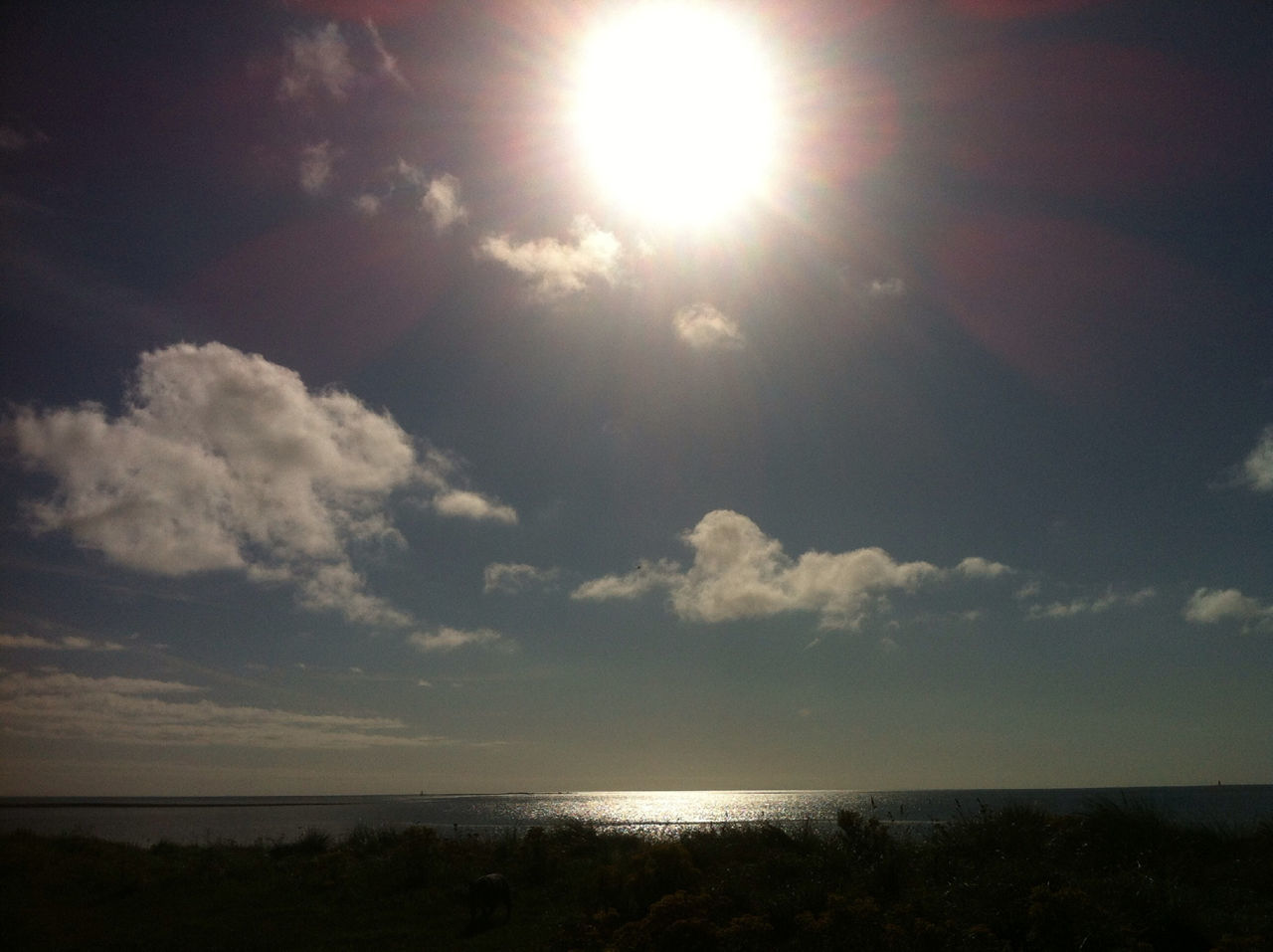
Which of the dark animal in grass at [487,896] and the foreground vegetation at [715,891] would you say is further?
the dark animal in grass at [487,896]

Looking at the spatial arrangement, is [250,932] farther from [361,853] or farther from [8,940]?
[361,853]

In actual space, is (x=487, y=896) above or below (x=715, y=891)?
below

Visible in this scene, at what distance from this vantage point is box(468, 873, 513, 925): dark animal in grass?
1570cm

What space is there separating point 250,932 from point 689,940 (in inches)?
372

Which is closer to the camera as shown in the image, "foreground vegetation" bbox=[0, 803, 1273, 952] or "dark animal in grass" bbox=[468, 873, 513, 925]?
"foreground vegetation" bbox=[0, 803, 1273, 952]

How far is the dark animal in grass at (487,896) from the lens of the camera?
15.7 meters

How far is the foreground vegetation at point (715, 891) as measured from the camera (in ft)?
36.4

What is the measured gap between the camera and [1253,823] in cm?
1898

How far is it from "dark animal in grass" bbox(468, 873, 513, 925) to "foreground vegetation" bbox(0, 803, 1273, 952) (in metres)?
0.26

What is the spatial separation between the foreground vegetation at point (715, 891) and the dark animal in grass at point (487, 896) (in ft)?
0.86

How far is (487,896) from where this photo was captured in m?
15.7

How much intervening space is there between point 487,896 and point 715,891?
5064mm

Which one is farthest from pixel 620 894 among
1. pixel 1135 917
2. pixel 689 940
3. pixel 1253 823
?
pixel 1253 823

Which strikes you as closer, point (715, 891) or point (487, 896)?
point (715, 891)
